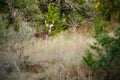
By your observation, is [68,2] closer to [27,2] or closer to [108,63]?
[27,2]

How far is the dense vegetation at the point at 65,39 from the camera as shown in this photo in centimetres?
639

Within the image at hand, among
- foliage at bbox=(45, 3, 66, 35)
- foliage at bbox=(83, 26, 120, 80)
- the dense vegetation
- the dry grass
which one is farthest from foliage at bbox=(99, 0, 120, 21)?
foliage at bbox=(83, 26, 120, 80)

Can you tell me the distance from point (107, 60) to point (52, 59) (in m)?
2.24

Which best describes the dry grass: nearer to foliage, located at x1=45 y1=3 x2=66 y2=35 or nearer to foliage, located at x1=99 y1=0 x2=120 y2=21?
→ foliage, located at x1=99 y1=0 x2=120 y2=21

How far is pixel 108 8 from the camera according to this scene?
1273 cm

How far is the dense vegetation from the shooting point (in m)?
6.39

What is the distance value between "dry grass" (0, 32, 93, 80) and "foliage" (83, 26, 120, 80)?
30 centimetres

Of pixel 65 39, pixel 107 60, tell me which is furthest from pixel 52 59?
pixel 65 39

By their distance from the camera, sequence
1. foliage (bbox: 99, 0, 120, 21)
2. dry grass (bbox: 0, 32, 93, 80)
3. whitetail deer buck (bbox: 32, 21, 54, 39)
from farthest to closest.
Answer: whitetail deer buck (bbox: 32, 21, 54, 39) < foliage (bbox: 99, 0, 120, 21) < dry grass (bbox: 0, 32, 93, 80)

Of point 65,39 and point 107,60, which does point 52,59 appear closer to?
point 107,60

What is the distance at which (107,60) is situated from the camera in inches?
245

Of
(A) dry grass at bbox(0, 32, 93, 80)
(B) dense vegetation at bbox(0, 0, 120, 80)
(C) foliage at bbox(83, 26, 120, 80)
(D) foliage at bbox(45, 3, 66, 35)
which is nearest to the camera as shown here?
(C) foliage at bbox(83, 26, 120, 80)

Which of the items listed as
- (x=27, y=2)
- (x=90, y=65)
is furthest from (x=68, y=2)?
(x=90, y=65)

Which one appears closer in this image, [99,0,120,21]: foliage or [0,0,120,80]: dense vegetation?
[0,0,120,80]: dense vegetation
